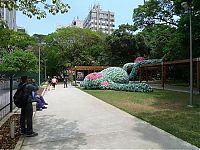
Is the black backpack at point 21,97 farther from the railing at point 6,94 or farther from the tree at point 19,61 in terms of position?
the tree at point 19,61

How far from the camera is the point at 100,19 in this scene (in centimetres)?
13100

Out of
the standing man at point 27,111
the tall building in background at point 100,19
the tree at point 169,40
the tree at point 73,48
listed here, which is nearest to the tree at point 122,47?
the tree at point 73,48

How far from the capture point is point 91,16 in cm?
13000

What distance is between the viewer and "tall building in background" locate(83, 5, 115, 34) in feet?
425

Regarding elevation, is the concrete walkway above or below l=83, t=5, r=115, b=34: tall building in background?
below

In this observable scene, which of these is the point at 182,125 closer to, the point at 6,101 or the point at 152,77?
the point at 6,101

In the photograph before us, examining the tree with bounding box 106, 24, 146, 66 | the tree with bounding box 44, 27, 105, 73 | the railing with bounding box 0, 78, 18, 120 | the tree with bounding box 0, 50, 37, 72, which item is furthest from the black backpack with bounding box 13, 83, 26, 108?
the tree with bounding box 44, 27, 105, 73

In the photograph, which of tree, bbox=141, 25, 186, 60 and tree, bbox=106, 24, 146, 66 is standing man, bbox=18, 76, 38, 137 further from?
tree, bbox=106, 24, 146, 66

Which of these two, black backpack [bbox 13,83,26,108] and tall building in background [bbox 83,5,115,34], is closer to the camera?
black backpack [bbox 13,83,26,108]

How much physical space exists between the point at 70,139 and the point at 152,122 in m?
3.39

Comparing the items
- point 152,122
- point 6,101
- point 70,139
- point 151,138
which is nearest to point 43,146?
point 70,139

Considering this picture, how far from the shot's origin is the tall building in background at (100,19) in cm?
12950

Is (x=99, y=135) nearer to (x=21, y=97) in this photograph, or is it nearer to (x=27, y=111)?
(x=27, y=111)

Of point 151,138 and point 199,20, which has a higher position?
point 199,20
